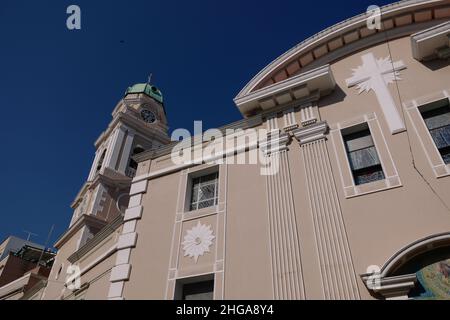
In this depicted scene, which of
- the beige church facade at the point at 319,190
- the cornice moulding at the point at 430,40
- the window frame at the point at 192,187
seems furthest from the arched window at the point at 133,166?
the cornice moulding at the point at 430,40

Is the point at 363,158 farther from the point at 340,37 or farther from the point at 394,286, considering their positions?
the point at 340,37

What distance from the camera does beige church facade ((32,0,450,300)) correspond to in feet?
24.8

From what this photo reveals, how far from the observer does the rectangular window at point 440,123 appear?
8.29m

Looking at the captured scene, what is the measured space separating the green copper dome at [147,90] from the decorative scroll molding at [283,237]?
28.9m

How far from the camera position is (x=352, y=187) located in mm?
8688

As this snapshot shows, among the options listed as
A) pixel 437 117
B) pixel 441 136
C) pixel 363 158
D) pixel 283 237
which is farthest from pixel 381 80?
pixel 283 237

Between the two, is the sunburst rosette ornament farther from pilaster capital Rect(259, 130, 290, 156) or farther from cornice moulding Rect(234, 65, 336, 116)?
cornice moulding Rect(234, 65, 336, 116)

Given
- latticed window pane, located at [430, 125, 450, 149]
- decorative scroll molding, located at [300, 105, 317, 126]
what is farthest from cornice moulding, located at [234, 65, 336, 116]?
latticed window pane, located at [430, 125, 450, 149]

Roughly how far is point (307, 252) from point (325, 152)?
2836 millimetres

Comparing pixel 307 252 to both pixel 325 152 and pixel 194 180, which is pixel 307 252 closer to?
pixel 325 152

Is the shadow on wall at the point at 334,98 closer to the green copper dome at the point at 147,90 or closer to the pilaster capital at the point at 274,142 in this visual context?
the pilaster capital at the point at 274,142

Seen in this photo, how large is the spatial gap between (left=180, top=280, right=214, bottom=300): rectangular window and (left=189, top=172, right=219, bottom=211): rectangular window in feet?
7.83

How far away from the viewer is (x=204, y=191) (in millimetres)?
11461

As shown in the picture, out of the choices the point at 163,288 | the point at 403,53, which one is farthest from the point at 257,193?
the point at 403,53
